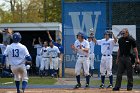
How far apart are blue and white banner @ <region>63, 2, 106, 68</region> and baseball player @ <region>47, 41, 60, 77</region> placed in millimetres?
758

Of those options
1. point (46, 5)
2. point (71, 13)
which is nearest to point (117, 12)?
point (71, 13)

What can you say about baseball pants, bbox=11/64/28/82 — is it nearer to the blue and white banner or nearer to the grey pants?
the grey pants

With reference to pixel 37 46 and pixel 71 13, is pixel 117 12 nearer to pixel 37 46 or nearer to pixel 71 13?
pixel 71 13

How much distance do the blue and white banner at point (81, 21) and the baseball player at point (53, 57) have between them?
76 cm

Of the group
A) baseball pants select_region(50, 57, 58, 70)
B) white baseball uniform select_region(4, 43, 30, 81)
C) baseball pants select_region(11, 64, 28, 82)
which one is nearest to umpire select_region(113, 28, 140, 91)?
baseball pants select_region(11, 64, 28, 82)

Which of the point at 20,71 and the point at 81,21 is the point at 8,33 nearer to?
the point at 20,71

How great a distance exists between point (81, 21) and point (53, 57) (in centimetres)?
247

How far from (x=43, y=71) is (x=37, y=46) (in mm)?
1610

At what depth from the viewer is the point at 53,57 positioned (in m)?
22.8

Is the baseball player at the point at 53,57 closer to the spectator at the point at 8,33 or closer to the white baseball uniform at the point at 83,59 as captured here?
the spectator at the point at 8,33

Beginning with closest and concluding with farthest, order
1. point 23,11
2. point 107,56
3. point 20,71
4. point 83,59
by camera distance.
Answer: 1. point 20,71
2. point 83,59
3. point 107,56
4. point 23,11

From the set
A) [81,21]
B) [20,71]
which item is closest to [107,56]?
[20,71]

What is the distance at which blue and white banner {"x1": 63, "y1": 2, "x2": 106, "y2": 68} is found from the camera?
23.0m

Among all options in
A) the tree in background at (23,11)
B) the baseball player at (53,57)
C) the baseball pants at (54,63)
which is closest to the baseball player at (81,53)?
the baseball player at (53,57)
